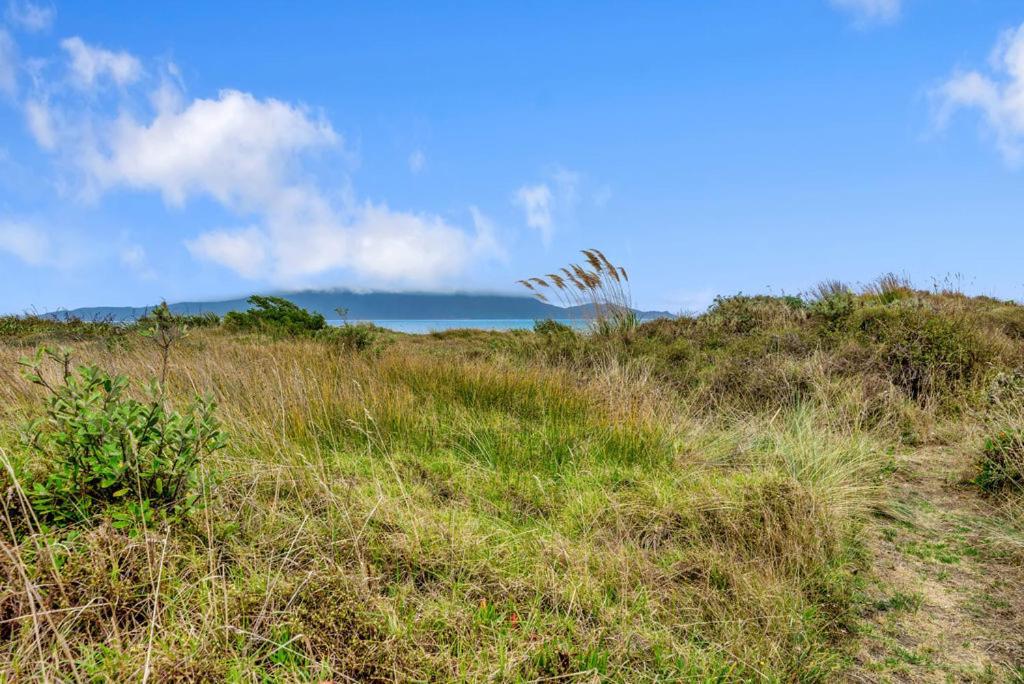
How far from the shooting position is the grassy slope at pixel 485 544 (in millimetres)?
2447

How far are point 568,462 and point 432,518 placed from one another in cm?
178

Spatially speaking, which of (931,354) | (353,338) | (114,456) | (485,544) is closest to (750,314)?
(931,354)

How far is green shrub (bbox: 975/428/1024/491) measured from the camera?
5520 mm

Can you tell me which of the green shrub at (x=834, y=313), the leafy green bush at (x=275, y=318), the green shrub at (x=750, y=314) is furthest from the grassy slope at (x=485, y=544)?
the leafy green bush at (x=275, y=318)

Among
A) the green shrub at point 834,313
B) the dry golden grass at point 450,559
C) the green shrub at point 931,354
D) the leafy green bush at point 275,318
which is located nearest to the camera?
the dry golden grass at point 450,559

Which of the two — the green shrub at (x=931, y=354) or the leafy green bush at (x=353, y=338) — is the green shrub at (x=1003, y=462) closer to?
the green shrub at (x=931, y=354)

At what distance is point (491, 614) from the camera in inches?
110

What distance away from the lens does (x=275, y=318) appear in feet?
46.3

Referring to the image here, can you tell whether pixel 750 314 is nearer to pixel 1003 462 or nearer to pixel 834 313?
pixel 834 313

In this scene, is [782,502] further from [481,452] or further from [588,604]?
[481,452]

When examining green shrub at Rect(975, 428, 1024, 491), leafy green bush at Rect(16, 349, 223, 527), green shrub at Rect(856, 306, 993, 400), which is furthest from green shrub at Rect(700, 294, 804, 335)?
leafy green bush at Rect(16, 349, 223, 527)

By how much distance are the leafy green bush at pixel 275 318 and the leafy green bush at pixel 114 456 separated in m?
9.54

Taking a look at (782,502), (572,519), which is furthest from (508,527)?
(782,502)

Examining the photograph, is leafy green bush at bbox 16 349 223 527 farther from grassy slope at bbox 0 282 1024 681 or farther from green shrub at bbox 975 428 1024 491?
green shrub at bbox 975 428 1024 491
